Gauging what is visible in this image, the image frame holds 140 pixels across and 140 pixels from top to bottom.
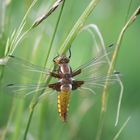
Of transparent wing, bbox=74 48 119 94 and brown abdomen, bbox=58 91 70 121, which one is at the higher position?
transparent wing, bbox=74 48 119 94

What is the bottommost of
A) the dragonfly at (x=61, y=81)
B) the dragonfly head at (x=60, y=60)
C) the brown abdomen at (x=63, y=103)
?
the brown abdomen at (x=63, y=103)

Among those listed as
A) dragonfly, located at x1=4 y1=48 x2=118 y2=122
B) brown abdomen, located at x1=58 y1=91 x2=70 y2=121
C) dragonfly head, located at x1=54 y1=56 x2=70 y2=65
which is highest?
dragonfly head, located at x1=54 y1=56 x2=70 y2=65

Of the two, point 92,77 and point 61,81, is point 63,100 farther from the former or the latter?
point 92,77

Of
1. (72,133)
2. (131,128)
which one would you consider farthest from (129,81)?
(72,133)

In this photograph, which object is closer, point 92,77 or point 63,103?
point 63,103

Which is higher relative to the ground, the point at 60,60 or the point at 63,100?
the point at 60,60

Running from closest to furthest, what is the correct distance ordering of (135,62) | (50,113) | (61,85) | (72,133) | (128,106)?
(61,85), (72,133), (50,113), (128,106), (135,62)

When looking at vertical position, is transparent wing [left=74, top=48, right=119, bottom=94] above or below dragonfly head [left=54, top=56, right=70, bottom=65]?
below

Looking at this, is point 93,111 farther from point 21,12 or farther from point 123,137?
point 21,12

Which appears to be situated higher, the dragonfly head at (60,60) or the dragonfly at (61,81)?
the dragonfly head at (60,60)

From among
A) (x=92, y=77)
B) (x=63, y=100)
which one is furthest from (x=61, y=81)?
(x=92, y=77)

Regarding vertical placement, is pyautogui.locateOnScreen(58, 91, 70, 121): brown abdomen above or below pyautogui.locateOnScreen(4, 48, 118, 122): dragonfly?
below
